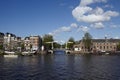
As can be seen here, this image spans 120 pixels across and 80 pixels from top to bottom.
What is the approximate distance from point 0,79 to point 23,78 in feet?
14.3

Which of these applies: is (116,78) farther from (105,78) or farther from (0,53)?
(0,53)

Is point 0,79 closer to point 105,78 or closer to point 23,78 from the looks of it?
point 23,78

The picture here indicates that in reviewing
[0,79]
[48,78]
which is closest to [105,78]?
[48,78]

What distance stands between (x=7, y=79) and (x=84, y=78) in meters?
14.8

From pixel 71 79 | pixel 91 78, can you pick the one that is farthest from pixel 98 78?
pixel 71 79

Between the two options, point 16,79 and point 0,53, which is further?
point 0,53

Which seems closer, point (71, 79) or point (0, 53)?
point (71, 79)

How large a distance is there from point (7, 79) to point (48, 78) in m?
7.87

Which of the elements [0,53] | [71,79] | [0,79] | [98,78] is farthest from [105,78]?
[0,53]

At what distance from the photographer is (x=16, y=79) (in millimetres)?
47812

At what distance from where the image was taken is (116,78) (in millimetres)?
50125

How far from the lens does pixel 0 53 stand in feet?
547

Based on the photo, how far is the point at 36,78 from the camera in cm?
4944

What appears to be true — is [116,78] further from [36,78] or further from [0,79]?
[0,79]
